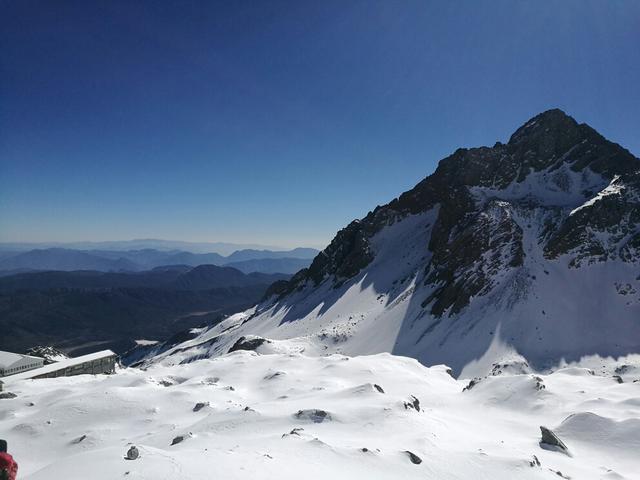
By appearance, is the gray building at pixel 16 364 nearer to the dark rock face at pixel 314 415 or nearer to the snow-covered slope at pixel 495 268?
the snow-covered slope at pixel 495 268

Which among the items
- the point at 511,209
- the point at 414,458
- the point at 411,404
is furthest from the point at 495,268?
the point at 414,458

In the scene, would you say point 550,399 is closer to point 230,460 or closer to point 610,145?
point 230,460

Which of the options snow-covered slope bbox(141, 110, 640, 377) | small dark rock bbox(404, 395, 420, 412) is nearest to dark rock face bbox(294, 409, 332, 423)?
small dark rock bbox(404, 395, 420, 412)

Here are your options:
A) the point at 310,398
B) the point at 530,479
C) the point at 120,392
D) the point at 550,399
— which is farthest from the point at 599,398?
the point at 120,392

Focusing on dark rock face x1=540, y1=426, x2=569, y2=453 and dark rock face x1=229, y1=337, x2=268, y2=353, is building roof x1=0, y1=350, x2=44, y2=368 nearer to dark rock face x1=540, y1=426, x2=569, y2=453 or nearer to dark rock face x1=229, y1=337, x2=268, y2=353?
dark rock face x1=229, y1=337, x2=268, y2=353

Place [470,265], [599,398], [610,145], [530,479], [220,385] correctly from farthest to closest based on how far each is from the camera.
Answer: [610,145], [470,265], [220,385], [599,398], [530,479]

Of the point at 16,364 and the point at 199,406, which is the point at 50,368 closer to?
the point at 16,364
